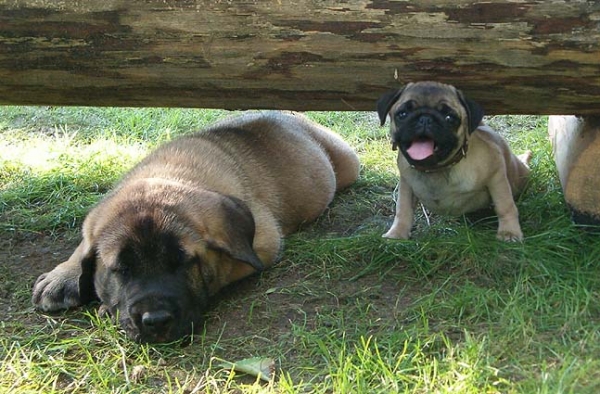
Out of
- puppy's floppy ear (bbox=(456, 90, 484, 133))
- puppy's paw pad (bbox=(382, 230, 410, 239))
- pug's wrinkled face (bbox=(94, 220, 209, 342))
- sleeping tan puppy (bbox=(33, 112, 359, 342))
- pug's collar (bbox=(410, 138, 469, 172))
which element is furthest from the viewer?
puppy's paw pad (bbox=(382, 230, 410, 239))

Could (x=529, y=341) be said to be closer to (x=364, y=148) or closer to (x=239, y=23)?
(x=239, y=23)

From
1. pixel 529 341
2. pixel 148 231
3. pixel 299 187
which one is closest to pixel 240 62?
pixel 148 231

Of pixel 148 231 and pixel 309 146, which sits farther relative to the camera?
pixel 309 146

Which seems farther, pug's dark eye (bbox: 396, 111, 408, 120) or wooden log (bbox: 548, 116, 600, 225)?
wooden log (bbox: 548, 116, 600, 225)

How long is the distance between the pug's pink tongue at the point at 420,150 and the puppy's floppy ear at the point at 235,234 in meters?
0.98

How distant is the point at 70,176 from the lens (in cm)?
695

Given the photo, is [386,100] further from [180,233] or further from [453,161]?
[180,233]

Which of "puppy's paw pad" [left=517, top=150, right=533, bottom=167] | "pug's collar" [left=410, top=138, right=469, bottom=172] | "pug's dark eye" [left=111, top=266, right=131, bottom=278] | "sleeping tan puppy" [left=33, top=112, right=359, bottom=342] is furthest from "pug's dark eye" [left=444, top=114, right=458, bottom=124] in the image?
"pug's dark eye" [left=111, top=266, right=131, bottom=278]

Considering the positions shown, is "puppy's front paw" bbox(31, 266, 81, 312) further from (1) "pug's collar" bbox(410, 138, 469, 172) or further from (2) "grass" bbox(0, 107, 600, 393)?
(1) "pug's collar" bbox(410, 138, 469, 172)

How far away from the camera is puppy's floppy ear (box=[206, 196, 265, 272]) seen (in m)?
4.64

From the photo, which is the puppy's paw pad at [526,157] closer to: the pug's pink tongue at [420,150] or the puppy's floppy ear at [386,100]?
the pug's pink tongue at [420,150]

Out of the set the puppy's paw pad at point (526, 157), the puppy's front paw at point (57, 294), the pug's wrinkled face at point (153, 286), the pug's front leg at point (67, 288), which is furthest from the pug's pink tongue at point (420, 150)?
the puppy's front paw at point (57, 294)

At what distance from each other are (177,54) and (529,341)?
2.37 meters

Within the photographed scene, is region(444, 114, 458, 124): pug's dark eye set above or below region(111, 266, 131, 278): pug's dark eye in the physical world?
above
